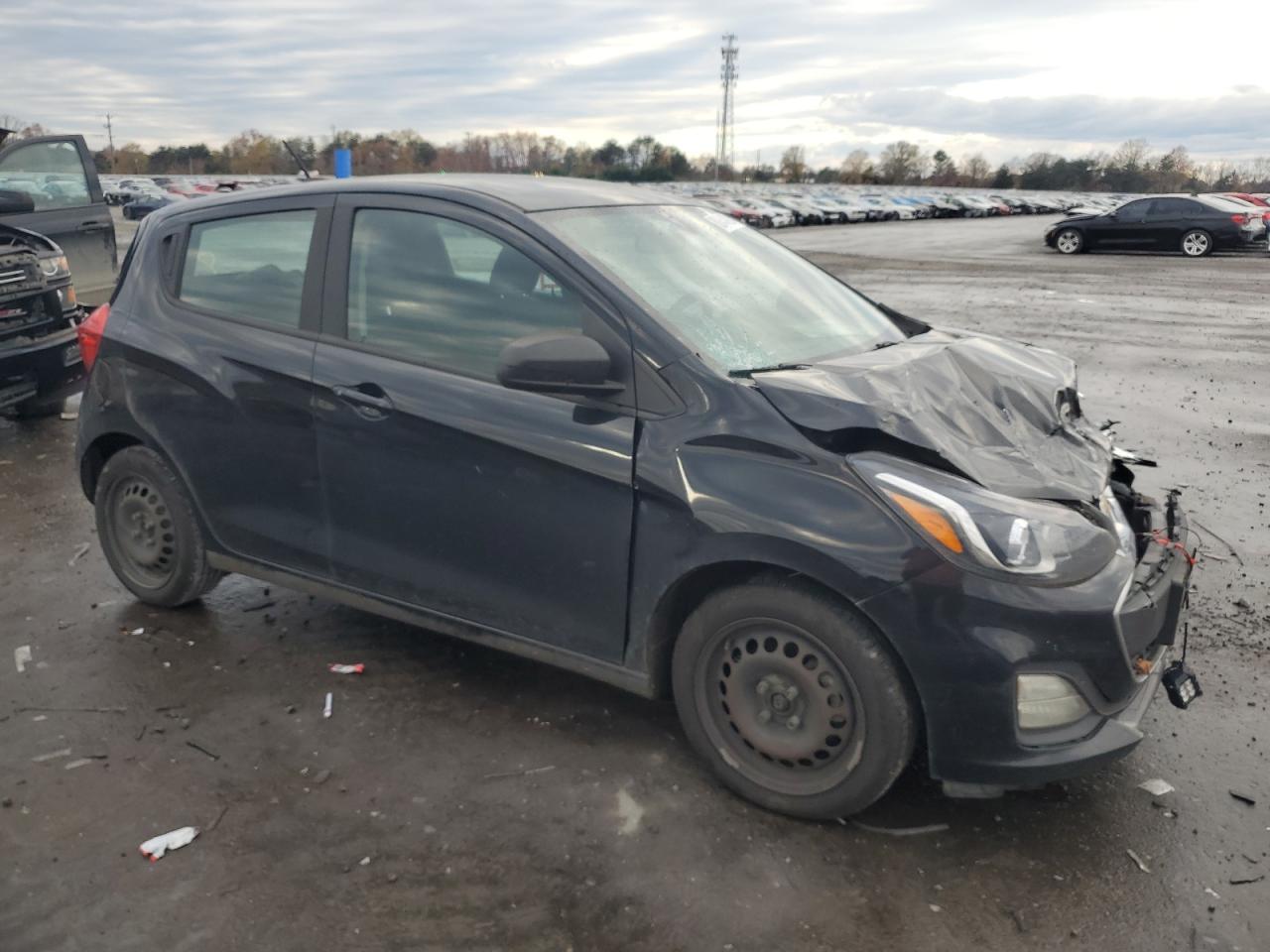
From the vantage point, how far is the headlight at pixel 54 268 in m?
8.00

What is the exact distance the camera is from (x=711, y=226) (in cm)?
439

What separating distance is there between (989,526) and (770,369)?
89 centimetres

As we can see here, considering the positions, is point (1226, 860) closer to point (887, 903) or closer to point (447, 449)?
point (887, 903)

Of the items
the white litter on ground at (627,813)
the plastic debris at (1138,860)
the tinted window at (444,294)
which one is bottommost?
the white litter on ground at (627,813)

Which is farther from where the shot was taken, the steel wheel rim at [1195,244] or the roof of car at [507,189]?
the steel wheel rim at [1195,244]

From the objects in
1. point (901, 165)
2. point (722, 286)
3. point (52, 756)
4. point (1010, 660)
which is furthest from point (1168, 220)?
point (901, 165)

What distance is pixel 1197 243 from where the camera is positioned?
25.7 m

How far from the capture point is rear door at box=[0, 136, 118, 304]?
32.1 feet

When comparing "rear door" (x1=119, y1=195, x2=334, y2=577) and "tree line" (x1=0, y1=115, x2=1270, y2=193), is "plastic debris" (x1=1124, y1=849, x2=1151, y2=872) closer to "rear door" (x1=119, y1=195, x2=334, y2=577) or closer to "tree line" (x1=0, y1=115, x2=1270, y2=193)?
"rear door" (x1=119, y1=195, x2=334, y2=577)

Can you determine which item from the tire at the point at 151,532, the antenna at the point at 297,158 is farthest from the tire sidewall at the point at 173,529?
the antenna at the point at 297,158

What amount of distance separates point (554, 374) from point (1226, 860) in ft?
7.73

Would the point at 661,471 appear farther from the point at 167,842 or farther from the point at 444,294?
the point at 167,842

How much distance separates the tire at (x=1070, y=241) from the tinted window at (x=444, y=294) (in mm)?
26540

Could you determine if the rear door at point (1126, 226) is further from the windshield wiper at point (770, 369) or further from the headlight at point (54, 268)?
the windshield wiper at point (770, 369)
